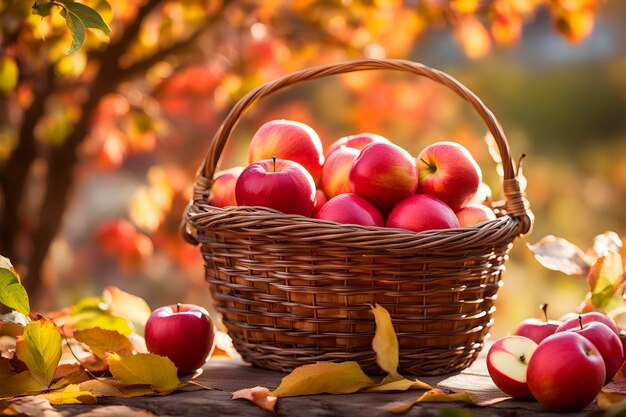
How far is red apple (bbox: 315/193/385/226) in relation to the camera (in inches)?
48.5

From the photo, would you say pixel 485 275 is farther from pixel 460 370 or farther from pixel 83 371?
pixel 83 371

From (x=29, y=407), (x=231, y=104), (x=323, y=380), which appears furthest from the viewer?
(x=231, y=104)

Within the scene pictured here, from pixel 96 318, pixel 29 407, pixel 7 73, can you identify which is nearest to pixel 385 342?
pixel 29 407

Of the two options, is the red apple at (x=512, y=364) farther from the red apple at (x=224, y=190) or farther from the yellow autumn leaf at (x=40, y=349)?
the yellow autumn leaf at (x=40, y=349)

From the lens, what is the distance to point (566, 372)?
40.8 inches

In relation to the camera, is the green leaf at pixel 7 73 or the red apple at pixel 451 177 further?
the green leaf at pixel 7 73

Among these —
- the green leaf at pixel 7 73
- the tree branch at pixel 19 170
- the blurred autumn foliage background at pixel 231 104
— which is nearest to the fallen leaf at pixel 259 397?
the blurred autumn foliage background at pixel 231 104

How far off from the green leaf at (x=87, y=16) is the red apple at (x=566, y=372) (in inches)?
29.9

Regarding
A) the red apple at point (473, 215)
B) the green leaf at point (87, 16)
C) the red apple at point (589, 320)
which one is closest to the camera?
the green leaf at point (87, 16)

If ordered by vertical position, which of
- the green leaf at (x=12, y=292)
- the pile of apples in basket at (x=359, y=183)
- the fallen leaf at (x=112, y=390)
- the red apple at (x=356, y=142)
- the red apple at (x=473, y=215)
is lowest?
the fallen leaf at (x=112, y=390)

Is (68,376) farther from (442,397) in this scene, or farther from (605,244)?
(605,244)

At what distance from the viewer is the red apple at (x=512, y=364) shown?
112 cm

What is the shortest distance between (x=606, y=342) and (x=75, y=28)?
90 cm

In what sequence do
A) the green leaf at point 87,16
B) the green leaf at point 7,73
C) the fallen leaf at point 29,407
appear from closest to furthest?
the fallen leaf at point 29,407 < the green leaf at point 87,16 < the green leaf at point 7,73
